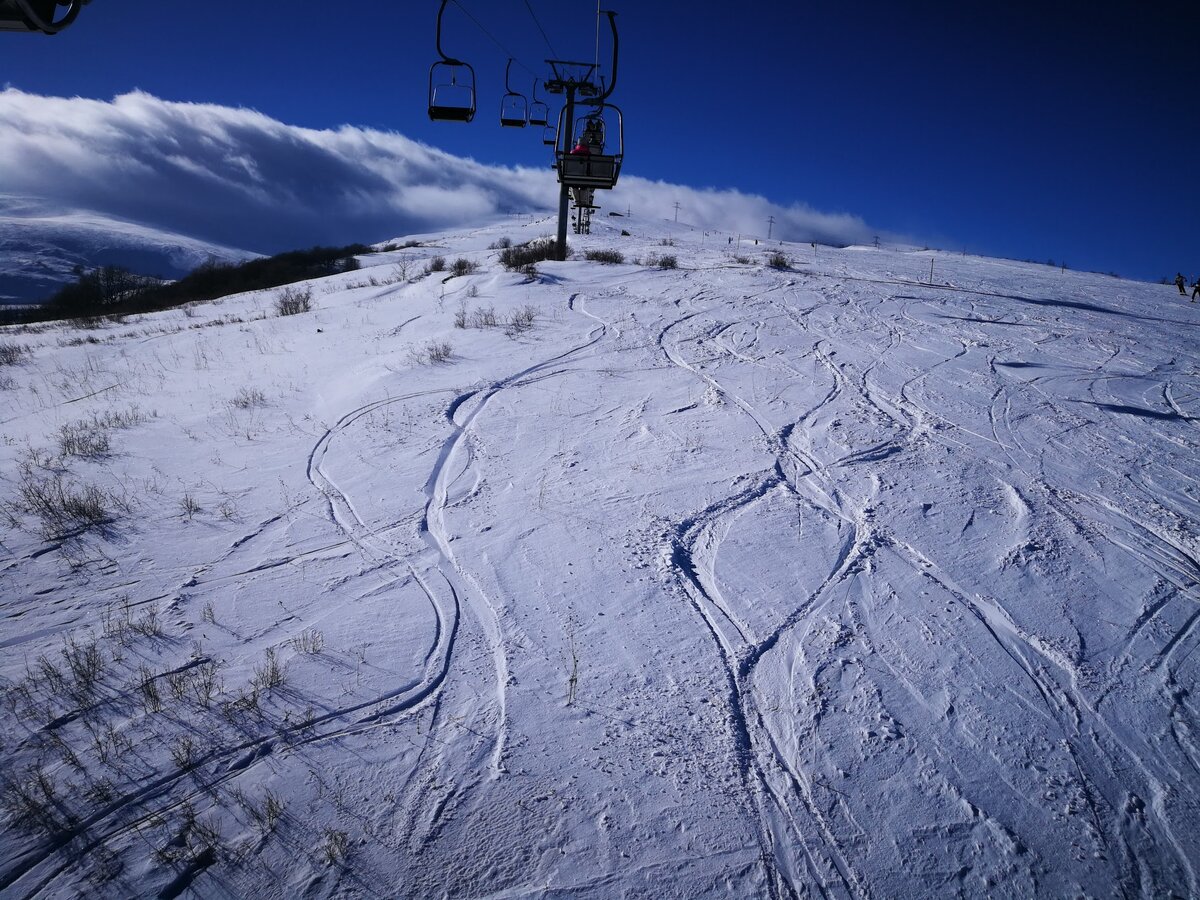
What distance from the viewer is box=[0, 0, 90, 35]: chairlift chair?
2731 millimetres

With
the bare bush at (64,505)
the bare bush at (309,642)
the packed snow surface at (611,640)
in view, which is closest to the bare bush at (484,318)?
the packed snow surface at (611,640)

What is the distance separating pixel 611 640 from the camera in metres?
4.18

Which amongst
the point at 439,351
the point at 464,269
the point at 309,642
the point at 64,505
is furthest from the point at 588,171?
the point at 309,642

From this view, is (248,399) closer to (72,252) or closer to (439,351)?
(439,351)

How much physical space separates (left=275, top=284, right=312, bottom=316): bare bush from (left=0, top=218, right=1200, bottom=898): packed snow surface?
9302 mm

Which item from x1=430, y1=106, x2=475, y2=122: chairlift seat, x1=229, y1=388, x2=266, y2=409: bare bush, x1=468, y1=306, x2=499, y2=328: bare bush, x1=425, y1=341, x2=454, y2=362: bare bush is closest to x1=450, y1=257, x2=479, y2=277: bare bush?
x1=468, y1=306, x2=499, y2=328: bare bush

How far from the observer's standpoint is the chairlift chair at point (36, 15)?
273cm

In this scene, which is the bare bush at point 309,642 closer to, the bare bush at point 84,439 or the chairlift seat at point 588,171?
the bare bush at point 84,439

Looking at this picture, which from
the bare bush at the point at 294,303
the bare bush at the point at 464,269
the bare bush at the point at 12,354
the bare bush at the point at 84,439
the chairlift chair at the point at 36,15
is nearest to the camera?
the chairlift chair at the point at 36,15

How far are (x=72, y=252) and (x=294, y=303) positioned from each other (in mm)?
195293

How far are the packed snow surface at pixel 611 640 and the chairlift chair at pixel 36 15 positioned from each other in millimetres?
→ 3593

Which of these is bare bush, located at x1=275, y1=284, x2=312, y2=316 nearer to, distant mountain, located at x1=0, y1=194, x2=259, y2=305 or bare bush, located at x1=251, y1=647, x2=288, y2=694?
bare bush, located at x1=251, y1=647, x2=288, y2=694

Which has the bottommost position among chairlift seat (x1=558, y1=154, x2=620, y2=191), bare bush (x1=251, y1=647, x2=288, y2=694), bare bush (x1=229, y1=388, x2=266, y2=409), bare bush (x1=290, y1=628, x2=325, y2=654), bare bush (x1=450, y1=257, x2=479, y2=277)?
bare bush (x1=251, y1=647, x2=288, y2=694)

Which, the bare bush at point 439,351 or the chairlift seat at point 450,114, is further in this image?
the bare bush at point 439,351
